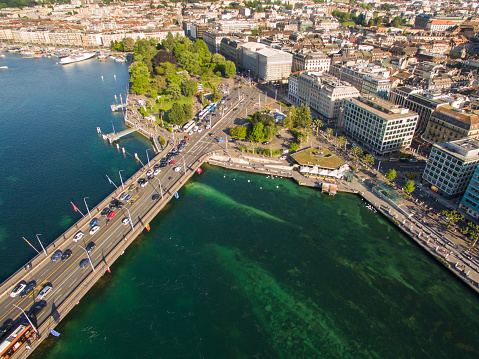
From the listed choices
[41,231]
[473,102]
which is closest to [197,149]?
[41,231]

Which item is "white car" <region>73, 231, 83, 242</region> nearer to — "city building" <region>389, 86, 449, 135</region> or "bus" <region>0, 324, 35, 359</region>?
"bus" <region>0, 324, 35, 359</region>

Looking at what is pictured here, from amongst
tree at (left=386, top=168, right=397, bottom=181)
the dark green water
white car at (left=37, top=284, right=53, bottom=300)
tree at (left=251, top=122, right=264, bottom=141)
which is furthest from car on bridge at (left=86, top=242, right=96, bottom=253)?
tree at (left=386, top=168, right=397, bottom=181)

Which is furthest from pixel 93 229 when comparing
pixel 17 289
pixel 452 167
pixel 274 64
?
A: pixel 274 64

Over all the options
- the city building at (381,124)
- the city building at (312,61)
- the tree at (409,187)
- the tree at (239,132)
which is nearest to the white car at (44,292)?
the tree at (239,132)

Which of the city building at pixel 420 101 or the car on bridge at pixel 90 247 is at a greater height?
the city building at pixel 420 101

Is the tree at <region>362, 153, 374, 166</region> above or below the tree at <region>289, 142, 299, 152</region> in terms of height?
above

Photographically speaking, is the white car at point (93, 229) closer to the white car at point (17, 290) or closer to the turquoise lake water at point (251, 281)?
the turquoise lake water at point (251, 281)

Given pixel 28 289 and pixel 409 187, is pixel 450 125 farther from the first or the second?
pixel 28 289
